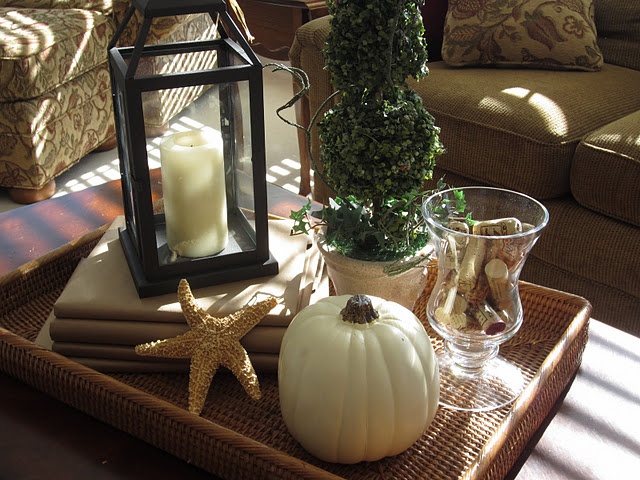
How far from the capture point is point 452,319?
804 millimetres

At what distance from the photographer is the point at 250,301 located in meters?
0.86

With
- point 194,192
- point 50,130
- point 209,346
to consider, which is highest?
point 194,192

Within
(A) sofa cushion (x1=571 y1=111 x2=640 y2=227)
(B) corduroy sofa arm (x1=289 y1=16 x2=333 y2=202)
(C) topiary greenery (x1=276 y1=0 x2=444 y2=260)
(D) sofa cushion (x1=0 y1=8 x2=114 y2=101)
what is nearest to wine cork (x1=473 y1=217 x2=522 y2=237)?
(C) topiary greenery (x1=276 y1=0 x2=444 y2=260)

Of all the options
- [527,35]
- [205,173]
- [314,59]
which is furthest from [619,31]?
[205,173]

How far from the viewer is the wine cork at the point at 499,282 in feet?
2.50

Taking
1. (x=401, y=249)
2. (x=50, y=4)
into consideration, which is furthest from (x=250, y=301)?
(x=50, y=4)

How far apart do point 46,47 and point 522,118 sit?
1.36m

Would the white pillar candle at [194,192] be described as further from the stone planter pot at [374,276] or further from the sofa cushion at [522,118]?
the sofa cushion at [522,118]

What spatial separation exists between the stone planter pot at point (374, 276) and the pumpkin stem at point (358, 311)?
6.7 inches

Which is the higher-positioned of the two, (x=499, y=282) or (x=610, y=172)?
(x=499, y=282)

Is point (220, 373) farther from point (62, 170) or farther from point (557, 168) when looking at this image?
point (62, 170)

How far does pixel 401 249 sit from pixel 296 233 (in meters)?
0.16

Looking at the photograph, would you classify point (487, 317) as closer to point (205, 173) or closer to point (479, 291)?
point (479, 291)

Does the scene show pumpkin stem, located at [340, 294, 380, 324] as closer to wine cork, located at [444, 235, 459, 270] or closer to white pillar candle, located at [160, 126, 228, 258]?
wine cork, located at [444, 235, 459, 270]
